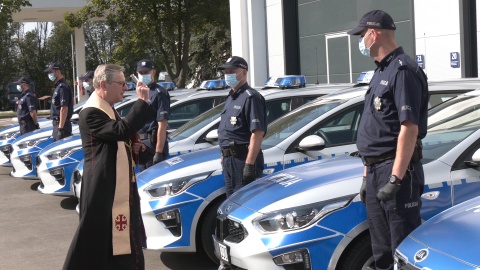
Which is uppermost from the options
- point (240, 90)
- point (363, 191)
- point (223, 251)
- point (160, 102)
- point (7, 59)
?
point (7, 59)

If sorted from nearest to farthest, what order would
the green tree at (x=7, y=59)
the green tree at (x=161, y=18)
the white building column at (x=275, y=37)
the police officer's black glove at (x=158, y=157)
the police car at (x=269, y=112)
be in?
1. the police officer's black glove at (x=158, y=157)
2. the police car at (x=269, y=112)
3. the white building column at (x=275, y=37)
4. the green tree at (x=161, y=18)
5. the green tree at (x=7, y=59)

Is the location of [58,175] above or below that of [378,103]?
below

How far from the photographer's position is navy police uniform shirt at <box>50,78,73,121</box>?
11.9 meters

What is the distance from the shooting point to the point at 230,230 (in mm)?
5289

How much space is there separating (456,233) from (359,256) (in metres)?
1.19

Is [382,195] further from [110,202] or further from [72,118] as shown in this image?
[72,118]

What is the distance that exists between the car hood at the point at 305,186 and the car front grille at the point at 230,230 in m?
0.15

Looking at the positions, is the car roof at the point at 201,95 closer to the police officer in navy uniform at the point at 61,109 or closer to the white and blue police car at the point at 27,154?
the police officer in navy uniform at the point at 61,109

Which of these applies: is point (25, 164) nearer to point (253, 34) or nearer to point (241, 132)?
point (241, 132)

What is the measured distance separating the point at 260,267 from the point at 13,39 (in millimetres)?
67552

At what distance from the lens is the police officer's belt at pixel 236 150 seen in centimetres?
651

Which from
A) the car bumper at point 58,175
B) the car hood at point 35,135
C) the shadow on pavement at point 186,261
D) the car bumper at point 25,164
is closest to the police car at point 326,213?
the shadow on pavement at point 186,261

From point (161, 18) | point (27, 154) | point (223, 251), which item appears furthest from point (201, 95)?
point (161, 18)

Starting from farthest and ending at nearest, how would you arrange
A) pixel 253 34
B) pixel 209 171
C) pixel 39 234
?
1. pixel 253 34
2. pixel 39 234
3. pixel 209 171
